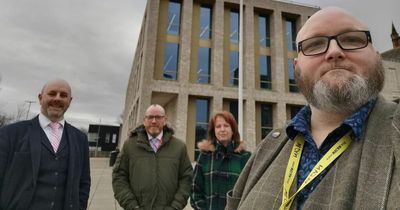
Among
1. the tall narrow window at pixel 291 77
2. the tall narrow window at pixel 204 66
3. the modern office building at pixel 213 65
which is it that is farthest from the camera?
the tall narrow window at pixel 291 77

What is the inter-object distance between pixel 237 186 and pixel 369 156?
0.72 meters

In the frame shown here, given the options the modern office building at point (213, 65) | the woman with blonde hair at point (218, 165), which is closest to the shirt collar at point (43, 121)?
the woman with blonde hair at point (218, 165)

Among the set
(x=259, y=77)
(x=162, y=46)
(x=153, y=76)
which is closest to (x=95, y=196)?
(x=153, y=76)

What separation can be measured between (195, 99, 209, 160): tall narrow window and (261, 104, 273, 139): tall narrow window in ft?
14.9

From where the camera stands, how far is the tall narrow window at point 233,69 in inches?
777

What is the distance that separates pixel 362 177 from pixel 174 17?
20.4 meters

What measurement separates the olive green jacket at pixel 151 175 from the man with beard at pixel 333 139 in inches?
84.2

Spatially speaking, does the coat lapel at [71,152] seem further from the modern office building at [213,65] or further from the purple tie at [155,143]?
the modern office building at [213,65]

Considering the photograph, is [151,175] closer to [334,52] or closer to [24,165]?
A: [24,165]

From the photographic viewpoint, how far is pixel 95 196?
8.18 m

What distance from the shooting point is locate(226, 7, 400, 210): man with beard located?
914 mm

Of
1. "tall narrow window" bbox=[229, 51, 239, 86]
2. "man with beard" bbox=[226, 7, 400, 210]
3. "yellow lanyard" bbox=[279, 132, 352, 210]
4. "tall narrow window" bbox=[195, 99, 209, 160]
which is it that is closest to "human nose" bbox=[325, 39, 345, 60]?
"man with beard" bbox=[226, 7, 400, 210]

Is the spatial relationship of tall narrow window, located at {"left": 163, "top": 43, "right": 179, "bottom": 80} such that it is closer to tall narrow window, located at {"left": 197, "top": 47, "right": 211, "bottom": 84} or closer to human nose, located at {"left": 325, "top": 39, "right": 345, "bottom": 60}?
tall narrow window, located at {"left": 197, "top": 47, "right": 211, "bottom": 84}

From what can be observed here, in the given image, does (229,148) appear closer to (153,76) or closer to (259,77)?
(153,76)
